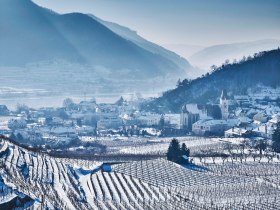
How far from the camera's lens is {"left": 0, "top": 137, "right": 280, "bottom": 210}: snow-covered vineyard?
63.8ft

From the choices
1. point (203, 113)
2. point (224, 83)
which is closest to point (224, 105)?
point (203, 113)

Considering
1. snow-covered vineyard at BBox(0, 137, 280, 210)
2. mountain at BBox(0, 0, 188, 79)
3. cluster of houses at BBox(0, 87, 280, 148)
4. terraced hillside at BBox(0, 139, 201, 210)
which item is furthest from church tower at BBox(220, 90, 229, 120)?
mountain at BBox(0, 0, 188, 79)

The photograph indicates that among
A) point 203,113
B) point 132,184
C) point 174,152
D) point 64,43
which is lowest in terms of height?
point 132,184

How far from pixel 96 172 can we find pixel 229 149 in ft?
35.5

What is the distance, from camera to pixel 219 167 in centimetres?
2723

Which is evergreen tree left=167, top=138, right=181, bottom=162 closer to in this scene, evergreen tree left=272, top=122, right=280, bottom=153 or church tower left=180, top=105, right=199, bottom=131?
evergreen tree left=272, top=122, right=280, bottom=153

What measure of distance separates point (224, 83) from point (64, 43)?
256 ft

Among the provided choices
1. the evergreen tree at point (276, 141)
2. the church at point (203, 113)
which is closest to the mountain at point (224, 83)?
the church at point (203, 113)

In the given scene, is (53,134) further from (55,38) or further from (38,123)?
(55,38)

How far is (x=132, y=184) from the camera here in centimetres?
2294

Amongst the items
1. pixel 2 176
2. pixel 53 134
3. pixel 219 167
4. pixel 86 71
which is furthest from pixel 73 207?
pixel 86 71

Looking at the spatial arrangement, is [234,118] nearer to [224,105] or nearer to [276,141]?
[224,105]

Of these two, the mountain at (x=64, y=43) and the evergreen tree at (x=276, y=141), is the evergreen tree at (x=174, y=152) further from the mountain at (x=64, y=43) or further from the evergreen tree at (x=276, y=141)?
the mountain at (x=64, y=43)

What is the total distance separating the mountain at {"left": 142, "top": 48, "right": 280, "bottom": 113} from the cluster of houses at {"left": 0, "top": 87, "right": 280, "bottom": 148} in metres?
3.37
